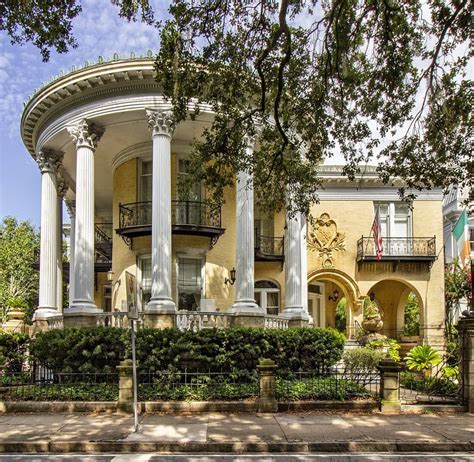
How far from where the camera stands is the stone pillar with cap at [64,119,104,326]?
16.8m

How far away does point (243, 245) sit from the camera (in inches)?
677

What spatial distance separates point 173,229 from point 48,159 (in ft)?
18.1

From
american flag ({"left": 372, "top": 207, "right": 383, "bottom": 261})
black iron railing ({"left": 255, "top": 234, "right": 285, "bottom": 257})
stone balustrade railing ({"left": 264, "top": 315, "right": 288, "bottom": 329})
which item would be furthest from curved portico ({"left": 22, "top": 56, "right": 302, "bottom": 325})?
american flag ({"left": 372, "top": 207, "right": 383, "bottom": 261})

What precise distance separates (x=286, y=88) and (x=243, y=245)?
5.83 metres

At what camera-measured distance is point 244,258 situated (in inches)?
673

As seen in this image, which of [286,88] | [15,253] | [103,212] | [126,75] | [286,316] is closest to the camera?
[286,88]

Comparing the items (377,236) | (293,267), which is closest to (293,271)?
(293,267)

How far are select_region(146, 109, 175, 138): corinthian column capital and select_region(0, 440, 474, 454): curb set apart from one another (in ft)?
33.1

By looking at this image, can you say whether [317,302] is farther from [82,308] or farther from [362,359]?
[82,308]

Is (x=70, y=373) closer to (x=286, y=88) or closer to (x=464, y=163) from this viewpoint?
(x=286, y=88)

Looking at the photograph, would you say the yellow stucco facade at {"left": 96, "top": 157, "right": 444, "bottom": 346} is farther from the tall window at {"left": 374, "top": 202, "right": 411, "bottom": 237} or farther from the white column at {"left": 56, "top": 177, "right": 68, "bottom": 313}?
the white column at {"left": 56, "top": 177, "right": 68, "bottom": 313}

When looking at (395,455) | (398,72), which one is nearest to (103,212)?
(398,72)

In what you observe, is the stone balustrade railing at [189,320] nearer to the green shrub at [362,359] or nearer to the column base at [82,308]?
the column base at [82,308]

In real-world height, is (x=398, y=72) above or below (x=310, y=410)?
above
